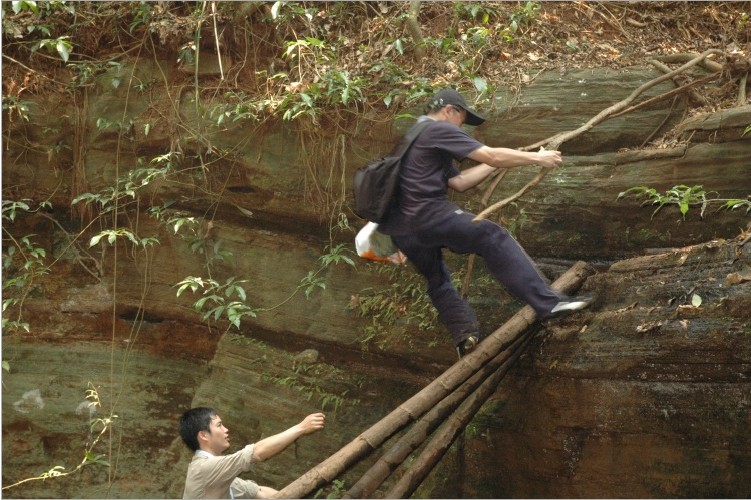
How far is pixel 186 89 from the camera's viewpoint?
816cm

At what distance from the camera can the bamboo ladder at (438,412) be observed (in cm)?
545

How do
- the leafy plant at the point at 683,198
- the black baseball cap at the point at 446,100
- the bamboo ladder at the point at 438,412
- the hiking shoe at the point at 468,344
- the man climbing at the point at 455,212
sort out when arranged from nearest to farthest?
the bamboo ladder at the point at 438,412 → the man climbing at the point at 455,212 → the black baseball cap at the point at 446,100 → the hiking shoe at the point at 468,344 → the leafy plant at the point at 683,198

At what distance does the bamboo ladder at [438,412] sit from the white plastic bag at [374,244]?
0.93 m

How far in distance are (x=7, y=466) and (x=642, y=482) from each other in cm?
592

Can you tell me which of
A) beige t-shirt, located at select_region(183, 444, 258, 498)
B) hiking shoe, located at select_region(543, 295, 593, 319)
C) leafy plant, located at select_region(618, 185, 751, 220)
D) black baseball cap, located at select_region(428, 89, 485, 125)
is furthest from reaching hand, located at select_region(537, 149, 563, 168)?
beige t-shirt, located at select_region(183, 444, 258, 498)

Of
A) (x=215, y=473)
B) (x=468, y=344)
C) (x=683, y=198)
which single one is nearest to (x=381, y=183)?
(x=468, y=344)

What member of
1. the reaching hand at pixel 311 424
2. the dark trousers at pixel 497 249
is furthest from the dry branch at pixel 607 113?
the reaching hand at pixel 311 424

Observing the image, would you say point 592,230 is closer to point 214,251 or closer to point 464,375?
point 464,375

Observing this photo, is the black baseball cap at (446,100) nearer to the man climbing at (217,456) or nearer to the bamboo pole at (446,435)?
the bamboo pole at (446,435)

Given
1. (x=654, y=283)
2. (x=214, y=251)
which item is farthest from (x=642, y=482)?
(x=214, y=251)

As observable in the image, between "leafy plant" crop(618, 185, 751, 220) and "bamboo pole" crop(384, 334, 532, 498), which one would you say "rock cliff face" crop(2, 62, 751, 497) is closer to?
"leafy plant" crop(618, 185, 751, 220)

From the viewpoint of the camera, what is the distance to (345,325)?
7551 mm

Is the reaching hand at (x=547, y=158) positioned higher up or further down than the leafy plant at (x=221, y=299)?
higher up

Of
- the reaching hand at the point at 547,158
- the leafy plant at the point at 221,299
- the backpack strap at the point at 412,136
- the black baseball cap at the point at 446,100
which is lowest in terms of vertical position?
the leafy plant at the point at 221,299
